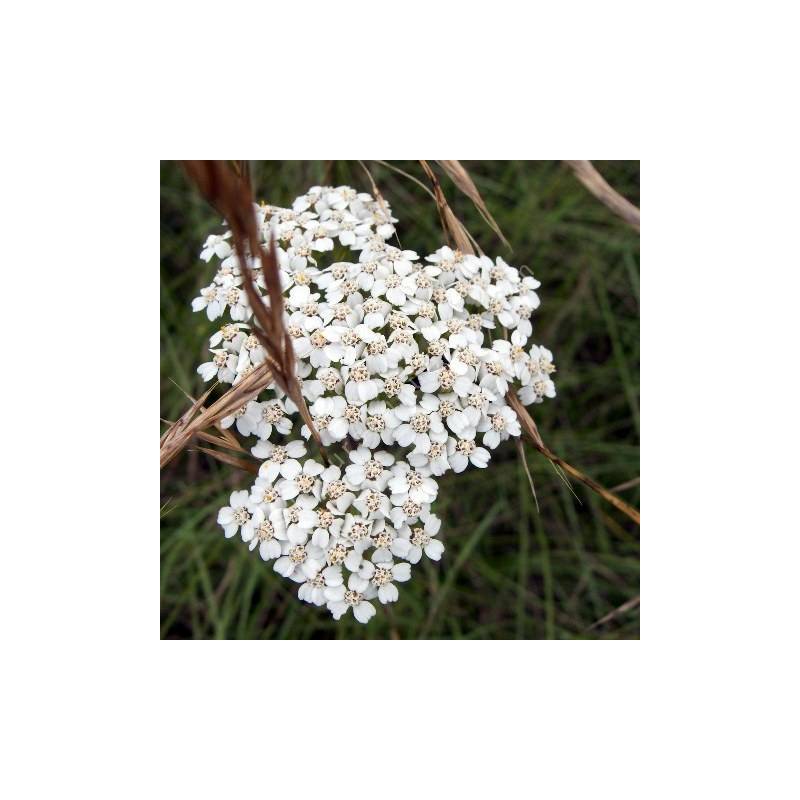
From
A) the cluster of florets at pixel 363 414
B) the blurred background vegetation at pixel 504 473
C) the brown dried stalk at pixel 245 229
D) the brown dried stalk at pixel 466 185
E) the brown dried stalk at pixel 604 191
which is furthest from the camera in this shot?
the blurred background vegetation at pixel 504 473

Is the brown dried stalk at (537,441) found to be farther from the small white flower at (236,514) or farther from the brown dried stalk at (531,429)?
the small white flower at (236,514)

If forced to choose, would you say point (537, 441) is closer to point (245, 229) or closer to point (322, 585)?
point (322, 585)

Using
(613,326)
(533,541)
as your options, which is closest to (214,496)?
(533,541)

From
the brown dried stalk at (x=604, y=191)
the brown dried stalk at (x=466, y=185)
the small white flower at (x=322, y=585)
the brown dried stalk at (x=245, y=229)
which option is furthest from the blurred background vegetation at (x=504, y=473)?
the brown dried stalk at (x=245, y=229)

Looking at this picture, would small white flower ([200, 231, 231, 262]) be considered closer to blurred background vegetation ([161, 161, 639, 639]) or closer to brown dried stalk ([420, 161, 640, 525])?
brown dried stalk ([420, 161, 640, 525])

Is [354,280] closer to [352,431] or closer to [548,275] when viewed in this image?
[352,431]

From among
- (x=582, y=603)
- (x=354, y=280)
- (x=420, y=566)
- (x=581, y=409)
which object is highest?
(x=354, y=280)

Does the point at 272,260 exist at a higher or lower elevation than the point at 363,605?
higher
